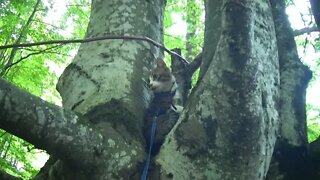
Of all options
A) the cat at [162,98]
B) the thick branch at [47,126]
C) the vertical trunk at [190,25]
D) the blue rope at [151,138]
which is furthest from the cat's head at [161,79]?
the vertical trunk at [190,25]

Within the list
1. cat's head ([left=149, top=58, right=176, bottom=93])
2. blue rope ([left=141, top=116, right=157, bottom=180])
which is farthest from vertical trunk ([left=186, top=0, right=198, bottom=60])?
blue rope ([left=141, top=116, right=157, bottom=180])

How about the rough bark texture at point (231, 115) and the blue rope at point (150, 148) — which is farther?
the blue rope at point (150, 148)

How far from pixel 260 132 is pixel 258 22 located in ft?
1.84

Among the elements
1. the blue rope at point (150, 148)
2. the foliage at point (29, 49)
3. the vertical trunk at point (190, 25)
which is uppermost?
the vertical trunk at point (190, 25)

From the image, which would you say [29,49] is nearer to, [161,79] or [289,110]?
[161,79]

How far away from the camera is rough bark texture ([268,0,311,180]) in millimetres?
1938

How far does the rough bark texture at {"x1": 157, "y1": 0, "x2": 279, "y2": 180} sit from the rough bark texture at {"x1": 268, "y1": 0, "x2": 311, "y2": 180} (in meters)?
0.31

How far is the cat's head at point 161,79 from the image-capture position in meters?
2.09

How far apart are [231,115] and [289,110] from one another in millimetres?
684

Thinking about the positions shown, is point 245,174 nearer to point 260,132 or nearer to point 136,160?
point 260,132

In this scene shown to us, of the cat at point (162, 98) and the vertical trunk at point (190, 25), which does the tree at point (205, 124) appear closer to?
the cat at point (162, 98)

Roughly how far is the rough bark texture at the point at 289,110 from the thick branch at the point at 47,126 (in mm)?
975

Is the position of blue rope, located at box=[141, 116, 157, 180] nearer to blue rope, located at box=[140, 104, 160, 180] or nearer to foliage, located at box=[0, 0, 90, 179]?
blue rope, located at box=[140, 104, 160, 180]

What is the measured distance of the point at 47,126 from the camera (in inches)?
58.8
